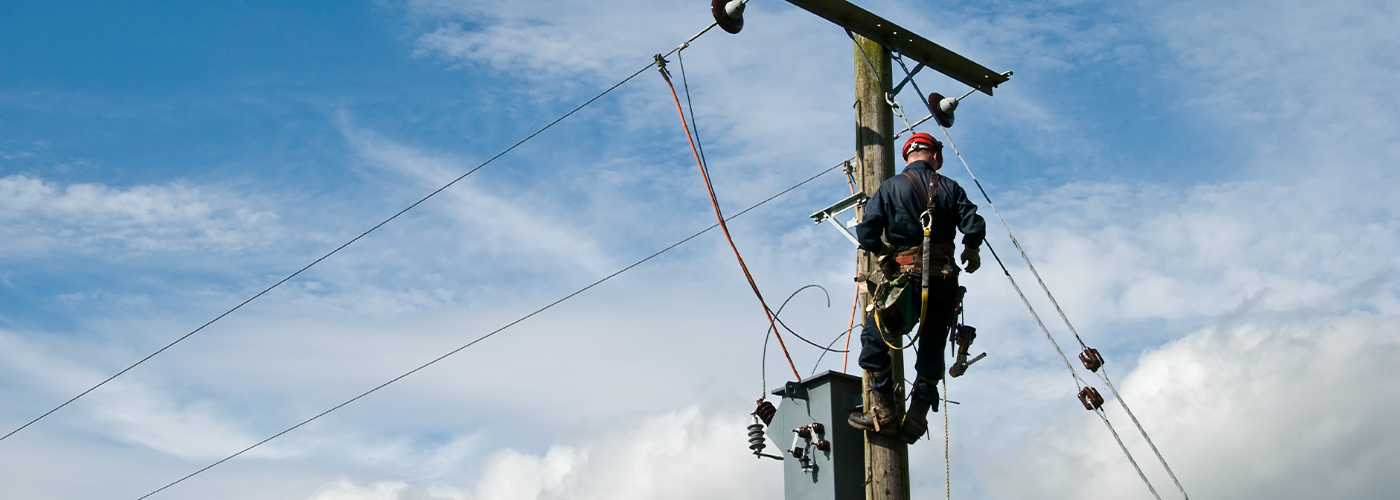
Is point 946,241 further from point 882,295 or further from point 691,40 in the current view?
point 691,40

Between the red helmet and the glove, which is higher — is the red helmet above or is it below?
above

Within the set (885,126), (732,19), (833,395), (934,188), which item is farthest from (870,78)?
(833,395)

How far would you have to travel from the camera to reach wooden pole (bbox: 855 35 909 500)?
7125 millimetres

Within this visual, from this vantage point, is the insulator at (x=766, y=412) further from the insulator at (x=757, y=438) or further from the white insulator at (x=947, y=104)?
→ the white insulator at (x=947, y=104)

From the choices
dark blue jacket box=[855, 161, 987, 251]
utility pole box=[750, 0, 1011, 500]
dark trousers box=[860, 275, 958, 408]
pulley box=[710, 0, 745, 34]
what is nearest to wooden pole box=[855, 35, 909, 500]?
utility pole box=[750, 0, 1011, 500]

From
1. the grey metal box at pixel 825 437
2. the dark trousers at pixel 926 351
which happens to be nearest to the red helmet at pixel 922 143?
the dark trousers at pixel 926 351

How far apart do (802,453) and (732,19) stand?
2988 millimetres

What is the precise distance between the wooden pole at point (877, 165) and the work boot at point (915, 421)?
72 mm

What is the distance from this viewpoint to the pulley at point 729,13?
8.32 metres

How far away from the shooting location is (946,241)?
22.5 feet

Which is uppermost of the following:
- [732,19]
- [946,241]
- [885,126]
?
[732,19]

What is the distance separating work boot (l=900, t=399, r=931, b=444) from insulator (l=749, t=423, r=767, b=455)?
139 centimetres

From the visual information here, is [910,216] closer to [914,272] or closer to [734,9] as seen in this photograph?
[914,272]

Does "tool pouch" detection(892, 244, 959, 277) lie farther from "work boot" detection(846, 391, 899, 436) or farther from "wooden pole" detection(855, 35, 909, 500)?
"work boot" detection(846, 391, 899, 436)
